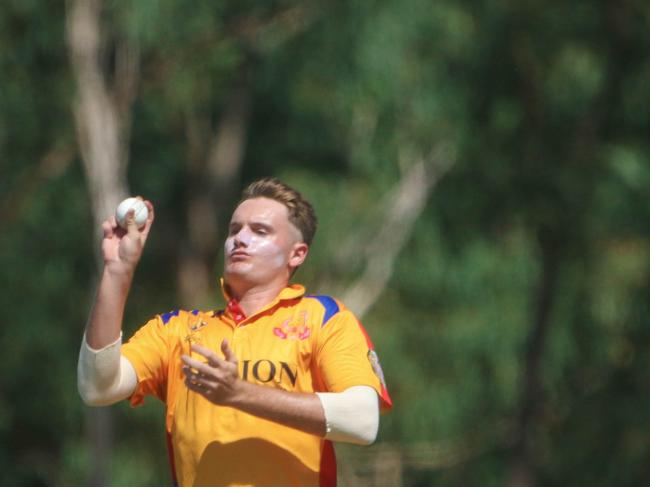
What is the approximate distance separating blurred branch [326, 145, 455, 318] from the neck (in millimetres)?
12478

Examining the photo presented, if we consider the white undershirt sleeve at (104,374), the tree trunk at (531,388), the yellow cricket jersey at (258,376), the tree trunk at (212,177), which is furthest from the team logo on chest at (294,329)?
the tree trunk at (212,177)

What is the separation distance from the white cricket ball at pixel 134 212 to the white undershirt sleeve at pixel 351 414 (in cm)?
75

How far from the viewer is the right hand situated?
15.0 feet

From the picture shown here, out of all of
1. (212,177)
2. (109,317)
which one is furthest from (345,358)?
(212,177)

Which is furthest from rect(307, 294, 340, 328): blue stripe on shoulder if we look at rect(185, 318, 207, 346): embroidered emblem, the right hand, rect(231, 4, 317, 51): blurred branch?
rect(231, 4, 317, 51): blurred branch

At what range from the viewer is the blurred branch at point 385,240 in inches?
695

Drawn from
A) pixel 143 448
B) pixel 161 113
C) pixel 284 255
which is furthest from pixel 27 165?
pixel 284 255

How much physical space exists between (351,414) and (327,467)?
12.5 inches

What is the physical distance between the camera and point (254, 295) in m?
4.90

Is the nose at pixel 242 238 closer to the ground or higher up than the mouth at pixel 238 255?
higher up

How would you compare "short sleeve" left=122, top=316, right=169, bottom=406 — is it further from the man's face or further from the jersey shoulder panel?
the jersey shoulder panel

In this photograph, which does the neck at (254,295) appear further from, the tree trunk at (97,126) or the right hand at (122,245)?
the tree trunk at (97,126)

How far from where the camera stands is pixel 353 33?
54.5ft

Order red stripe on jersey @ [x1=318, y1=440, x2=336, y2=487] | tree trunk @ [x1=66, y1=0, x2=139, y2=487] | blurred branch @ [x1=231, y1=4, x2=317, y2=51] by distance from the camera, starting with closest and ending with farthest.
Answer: red stripe on jersey @ [x1=318, y1=440, x2=336, y2=487] < tree trunk @ [x1=66, y1=0, x2=139, y2=487] < blurred branch @ [x1=231, y1=4, x2=317, y2=51]
